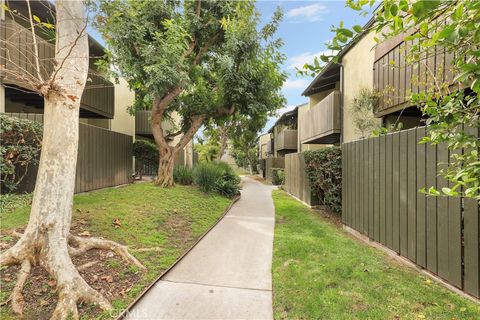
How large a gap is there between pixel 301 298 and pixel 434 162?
8.17 ft

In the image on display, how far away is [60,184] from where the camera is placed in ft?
11.6

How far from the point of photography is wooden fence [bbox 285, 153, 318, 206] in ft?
33.6

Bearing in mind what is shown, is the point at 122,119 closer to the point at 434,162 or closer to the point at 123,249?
the point at 123,249

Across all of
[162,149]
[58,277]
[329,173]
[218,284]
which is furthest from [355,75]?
[58,277]

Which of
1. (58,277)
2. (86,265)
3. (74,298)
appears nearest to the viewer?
(74,298)

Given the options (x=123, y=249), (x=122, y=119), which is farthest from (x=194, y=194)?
(x=122, y=119)

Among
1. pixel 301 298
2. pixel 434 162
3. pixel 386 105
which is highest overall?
pixel 386 105

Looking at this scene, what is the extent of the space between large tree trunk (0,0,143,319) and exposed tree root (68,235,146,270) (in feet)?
0.14

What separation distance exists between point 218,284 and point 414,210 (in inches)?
121

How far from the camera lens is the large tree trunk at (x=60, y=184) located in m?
3.14

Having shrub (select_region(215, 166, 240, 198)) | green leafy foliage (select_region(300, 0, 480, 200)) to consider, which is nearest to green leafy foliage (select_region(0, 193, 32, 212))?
shrub (select_region(215, 166, 240, 198))

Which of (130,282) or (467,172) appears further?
(130,282)

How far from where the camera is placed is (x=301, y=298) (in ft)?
10.9

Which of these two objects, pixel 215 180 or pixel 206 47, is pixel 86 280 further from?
pixel 206 47
